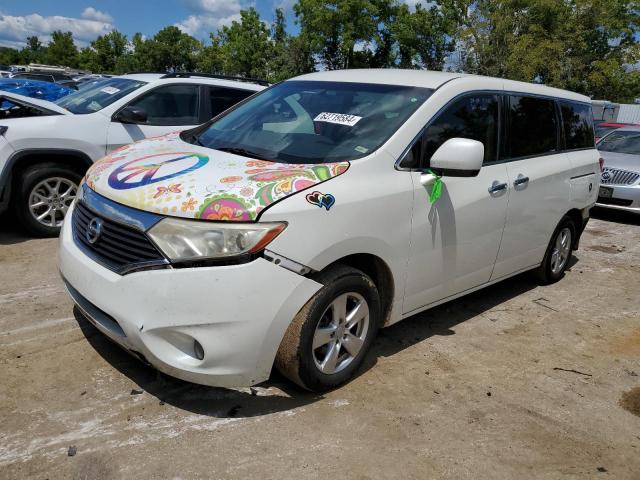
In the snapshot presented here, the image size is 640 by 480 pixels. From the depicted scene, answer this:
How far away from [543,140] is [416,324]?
1.96 meters

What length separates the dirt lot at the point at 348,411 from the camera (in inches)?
106

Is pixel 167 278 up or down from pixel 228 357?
up

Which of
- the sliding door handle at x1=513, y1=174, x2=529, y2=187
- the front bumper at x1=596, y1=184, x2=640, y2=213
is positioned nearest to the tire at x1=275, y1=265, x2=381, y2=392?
the sliding door handle at x1=513, y1=174, x2=529, y2=187

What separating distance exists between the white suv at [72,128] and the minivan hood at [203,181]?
251 centimetres

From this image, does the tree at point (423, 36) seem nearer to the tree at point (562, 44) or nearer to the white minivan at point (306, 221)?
the tree at point (562, 44)

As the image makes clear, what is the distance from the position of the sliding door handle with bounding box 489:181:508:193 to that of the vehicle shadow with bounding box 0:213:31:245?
450cm

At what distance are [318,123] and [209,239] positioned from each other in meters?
1.31

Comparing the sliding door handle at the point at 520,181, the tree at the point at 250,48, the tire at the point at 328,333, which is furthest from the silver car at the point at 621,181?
the tree at the point at 250,48

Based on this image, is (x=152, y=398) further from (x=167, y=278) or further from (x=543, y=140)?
(x=543, y=140)

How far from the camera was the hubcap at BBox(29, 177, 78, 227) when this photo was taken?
561cm

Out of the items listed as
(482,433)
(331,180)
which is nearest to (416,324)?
(482,433)

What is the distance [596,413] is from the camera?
3.41 meters

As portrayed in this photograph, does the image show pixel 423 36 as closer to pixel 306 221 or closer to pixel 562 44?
pixel 562 44

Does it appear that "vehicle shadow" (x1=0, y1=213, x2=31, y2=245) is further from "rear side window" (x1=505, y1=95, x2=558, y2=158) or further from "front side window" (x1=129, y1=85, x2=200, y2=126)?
"rear side window" (x1=505, y1=95, x2=558, y2=158)
